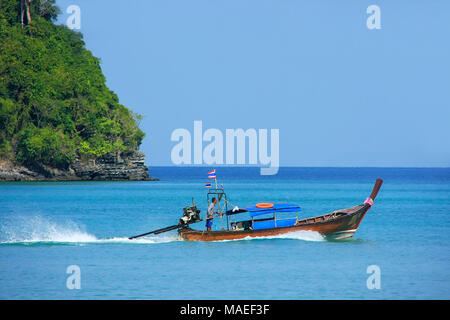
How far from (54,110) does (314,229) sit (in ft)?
194

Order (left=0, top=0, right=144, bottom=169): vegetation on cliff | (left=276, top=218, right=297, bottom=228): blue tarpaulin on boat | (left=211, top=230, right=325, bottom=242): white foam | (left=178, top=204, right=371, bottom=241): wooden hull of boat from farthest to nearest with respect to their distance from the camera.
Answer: (left=0, top=0, right=144, bottom=169): vegetation on cliff < (left=276, top=218, right=297, bottom=228): blue tarpaulin on boat < (left=211, top=230, right=325, bottom=242): white foam < (left=178, top=204, right=371, bottom=241): wooden hull of boat

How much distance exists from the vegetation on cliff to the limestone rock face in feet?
3.24

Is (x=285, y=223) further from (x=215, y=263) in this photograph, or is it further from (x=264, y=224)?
(x=215, y=263)

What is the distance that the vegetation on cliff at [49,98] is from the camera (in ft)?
262

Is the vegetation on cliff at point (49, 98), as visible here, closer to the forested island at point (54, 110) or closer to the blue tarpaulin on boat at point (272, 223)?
the forested island at point (54, 110)

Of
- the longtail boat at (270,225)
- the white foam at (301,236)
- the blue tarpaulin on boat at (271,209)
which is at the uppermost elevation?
the blue tarpaulin on boat at (271,209)

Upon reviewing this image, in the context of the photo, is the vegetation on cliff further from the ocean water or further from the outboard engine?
the outboard engine

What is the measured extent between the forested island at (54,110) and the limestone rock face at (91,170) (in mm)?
114

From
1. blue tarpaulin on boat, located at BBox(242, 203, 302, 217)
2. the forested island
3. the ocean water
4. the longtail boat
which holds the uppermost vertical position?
the forested island

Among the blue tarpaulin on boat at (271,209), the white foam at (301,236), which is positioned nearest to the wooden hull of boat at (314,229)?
the white foam at (301,236)

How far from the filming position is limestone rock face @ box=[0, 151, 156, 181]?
264 ft

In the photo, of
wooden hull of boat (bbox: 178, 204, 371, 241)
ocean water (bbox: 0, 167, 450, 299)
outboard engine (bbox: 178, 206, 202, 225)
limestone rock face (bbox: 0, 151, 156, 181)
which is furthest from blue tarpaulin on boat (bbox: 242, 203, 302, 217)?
limestone rock face (bbox: 0, 151, 156, 181)
